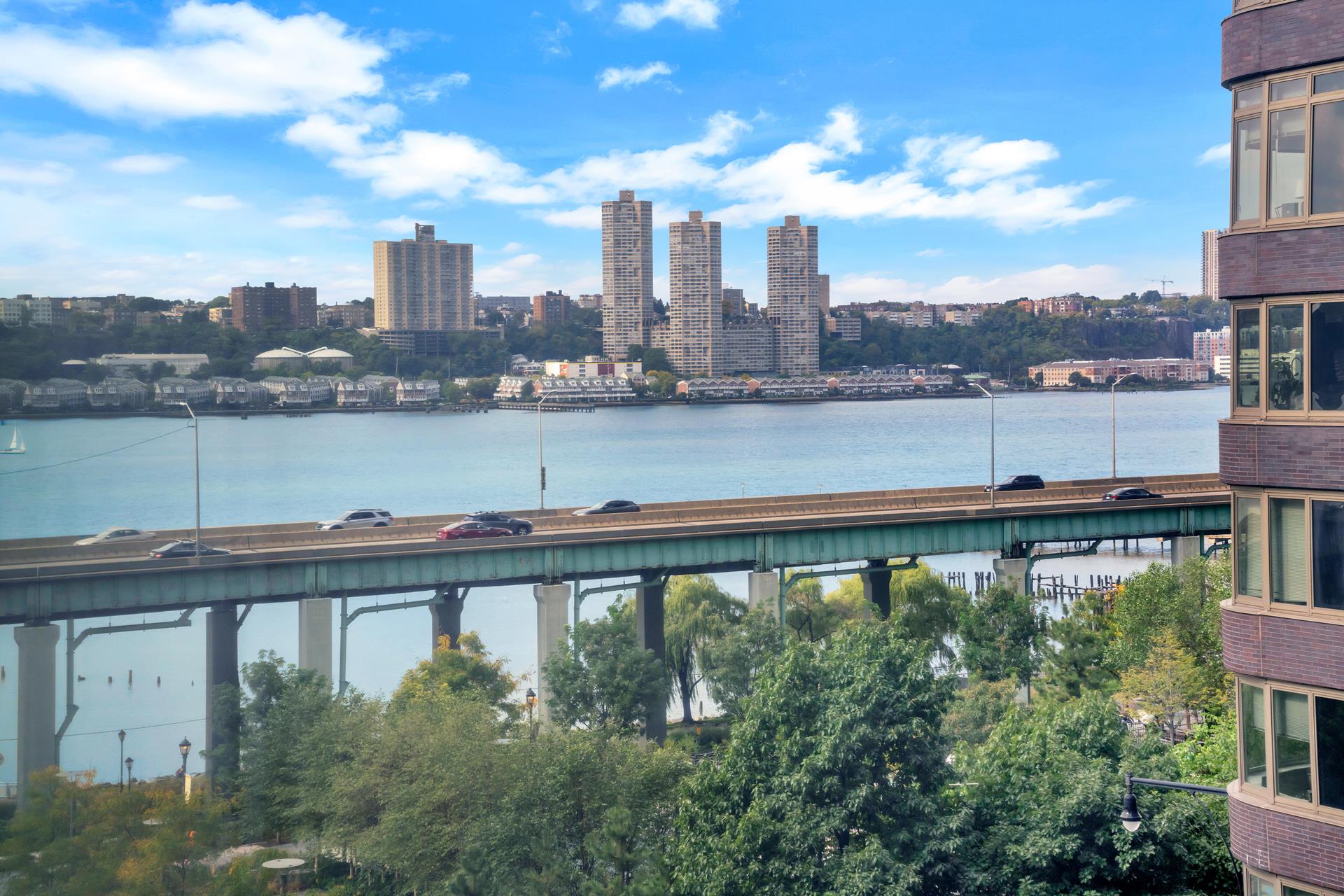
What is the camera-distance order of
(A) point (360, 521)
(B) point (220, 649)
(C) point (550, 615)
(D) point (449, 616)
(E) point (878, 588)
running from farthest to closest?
1. (A) point (360, 521)
2. (E) point (878, 588)
3. (D) point (449, 616)
4. (C) point (550, 615)
5. (B) point (220, 649)

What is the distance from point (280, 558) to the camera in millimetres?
32562

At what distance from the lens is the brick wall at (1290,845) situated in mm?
9508

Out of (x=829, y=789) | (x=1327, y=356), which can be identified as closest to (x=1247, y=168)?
(x=1327, y=356)

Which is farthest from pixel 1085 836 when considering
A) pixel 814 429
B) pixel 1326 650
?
pixel 814 429

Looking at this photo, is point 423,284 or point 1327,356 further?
point 423,284

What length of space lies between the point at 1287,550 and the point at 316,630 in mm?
27163

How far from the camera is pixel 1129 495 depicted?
157ft

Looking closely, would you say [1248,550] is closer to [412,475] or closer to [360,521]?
[360,521]

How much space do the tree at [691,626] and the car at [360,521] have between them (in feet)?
36.4

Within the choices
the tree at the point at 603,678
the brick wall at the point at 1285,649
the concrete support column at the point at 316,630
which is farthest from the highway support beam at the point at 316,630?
the brick wall at the point at 1285,649

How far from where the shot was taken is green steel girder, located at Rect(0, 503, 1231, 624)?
30188 millimetres

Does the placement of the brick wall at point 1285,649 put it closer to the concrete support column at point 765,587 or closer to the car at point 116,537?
the concrete support column at point 765,587

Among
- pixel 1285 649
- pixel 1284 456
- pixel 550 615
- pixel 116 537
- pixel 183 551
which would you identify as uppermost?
pixel 1284 456

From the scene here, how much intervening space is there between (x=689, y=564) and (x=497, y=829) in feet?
64.1
